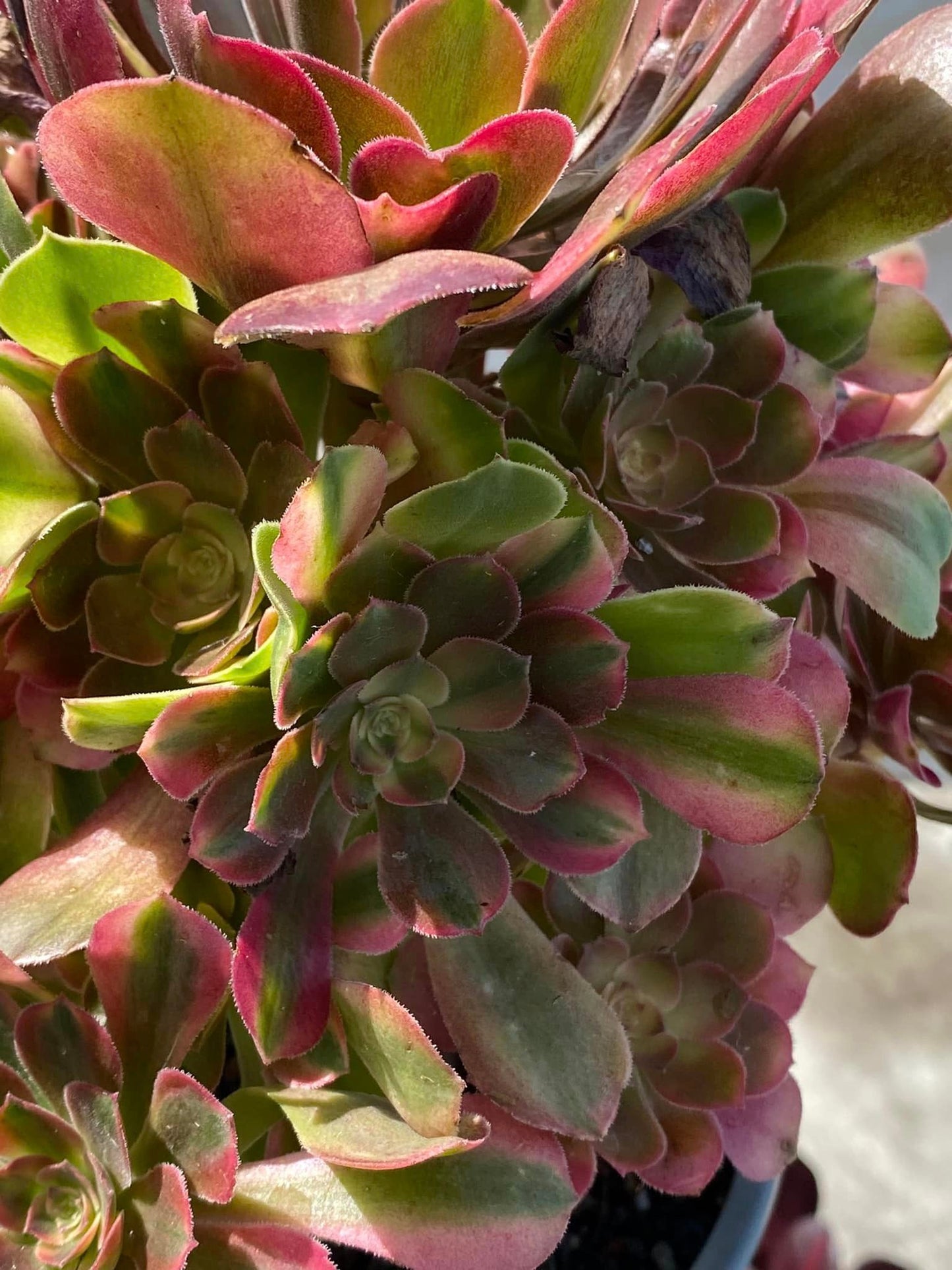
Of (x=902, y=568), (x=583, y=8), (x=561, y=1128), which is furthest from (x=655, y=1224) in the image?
(x=583, y=8)

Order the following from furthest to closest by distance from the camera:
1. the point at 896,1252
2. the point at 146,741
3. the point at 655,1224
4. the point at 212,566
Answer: the point at 896,1252
the point at 655,1224
the point at 212,566
the point at 146,741

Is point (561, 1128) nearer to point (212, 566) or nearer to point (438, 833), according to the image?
point (438, 833)

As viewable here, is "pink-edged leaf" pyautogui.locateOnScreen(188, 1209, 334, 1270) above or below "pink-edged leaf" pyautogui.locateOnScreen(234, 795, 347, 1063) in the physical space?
below

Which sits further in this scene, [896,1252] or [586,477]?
[896,1252]

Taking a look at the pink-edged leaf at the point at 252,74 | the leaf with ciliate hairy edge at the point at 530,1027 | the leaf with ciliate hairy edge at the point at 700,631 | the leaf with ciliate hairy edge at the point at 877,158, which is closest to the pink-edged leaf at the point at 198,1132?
the leaf with ciliate hairy edge at the point at 530,1027

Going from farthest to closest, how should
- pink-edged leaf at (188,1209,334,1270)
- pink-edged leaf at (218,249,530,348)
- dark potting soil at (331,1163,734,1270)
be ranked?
dark potting soil at (331,1163,734,1270) < pink-edged leaf at (188,1209,334,1270) < pink-edged leaf at (218,249,530,348)

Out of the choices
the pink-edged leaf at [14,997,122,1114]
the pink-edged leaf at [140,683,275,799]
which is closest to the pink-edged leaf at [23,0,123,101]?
the pink-edged leaf at [140,683,275,799]

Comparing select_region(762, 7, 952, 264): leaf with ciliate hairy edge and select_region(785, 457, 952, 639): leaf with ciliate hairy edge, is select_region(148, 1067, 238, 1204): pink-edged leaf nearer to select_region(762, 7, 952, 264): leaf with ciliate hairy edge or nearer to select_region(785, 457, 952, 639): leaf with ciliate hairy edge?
select_region(785, 457, 952, 639): leaf with ciliate hairy edge

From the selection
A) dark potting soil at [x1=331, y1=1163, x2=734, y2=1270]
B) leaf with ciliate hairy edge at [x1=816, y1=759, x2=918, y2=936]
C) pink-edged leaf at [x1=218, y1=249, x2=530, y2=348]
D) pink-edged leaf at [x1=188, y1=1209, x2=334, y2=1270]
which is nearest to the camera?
pink-edged leaf at [x1=218, y1=249, x2=530, y2=348]
